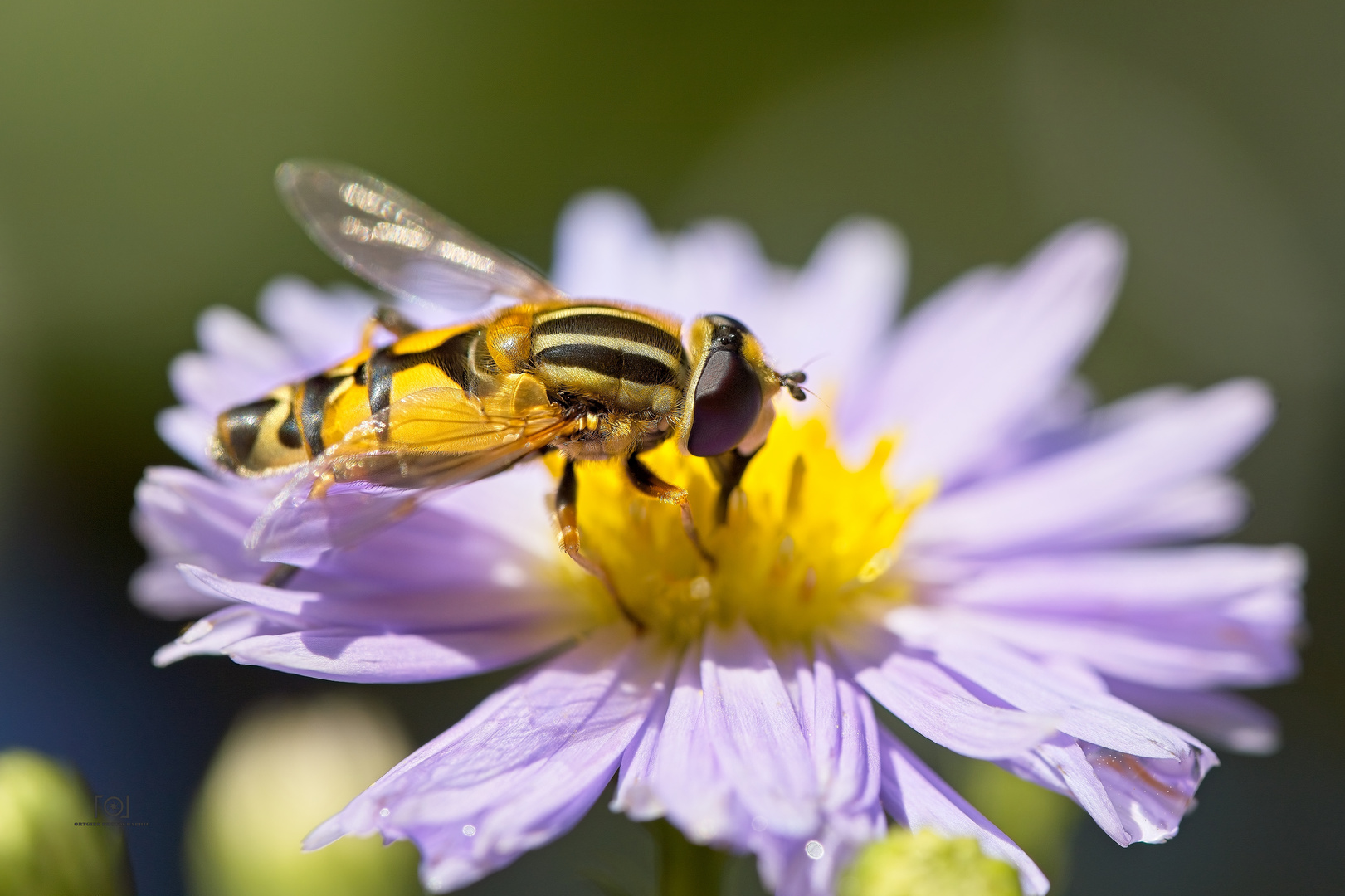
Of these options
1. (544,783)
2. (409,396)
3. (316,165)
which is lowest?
(544,783)

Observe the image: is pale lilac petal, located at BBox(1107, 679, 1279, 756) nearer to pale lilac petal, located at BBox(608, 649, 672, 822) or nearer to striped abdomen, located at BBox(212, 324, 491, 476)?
pale lilac petal, located at BBox(608, 649, 672, 822)

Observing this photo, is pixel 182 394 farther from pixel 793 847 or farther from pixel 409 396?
pixel 793 847

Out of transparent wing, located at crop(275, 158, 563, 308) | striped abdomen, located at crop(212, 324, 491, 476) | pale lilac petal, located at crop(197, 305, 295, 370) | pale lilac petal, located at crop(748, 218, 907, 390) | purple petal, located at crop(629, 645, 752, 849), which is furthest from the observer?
pale lilac petal, located at crop(748, 218, 907, 390)

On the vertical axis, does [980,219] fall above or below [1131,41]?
below

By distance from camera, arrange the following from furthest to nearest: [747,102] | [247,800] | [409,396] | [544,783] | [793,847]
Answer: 1. [747,102]
2. [247,800]
3. [409,396]
4. [544,783]
5. [793,847]

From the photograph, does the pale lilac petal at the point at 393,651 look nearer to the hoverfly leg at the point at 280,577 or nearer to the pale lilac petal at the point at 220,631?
the pale lilac petal at the point at 220,631

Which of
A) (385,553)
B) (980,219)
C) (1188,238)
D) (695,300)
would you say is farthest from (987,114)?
(385,553)

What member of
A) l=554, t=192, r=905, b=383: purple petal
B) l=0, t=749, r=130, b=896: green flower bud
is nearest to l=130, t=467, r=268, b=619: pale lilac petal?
l=0, t=749, r=130, b=896: green flower bud
